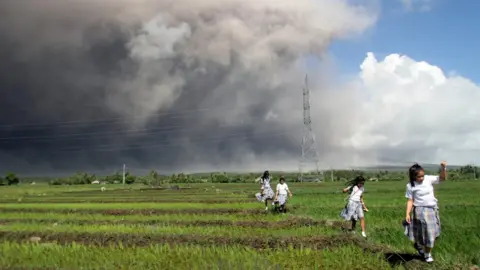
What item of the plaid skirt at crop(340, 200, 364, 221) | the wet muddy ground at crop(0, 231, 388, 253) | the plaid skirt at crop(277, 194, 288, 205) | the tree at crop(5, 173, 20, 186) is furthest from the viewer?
the tree at crop(5, 173, 20, 186)

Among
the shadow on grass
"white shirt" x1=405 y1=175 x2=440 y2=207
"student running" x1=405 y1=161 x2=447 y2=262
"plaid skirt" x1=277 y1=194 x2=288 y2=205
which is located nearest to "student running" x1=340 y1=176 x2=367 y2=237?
the shadow on grass

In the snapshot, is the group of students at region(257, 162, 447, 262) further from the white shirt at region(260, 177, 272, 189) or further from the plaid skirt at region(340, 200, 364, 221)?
the white shirt at region(260, 177, 272, 189)

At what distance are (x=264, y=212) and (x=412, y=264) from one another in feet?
48.1

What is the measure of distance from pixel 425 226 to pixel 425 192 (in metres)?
0.70

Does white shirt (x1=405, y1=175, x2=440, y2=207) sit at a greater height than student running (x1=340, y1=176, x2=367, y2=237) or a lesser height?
greater

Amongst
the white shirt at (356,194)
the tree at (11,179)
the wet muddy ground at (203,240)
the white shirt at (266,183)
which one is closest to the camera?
the wet muddy ground at (203,240)

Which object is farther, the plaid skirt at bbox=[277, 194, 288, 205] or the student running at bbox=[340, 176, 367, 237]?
the plaid skirt at bbox=[277, 194, 288, 205]

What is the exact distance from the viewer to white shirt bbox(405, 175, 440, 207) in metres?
9.33

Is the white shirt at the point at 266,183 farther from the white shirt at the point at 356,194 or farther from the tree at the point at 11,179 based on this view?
the tree at the point at 11,179

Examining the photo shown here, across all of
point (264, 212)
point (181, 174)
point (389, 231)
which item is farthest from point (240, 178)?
point (389, 231)

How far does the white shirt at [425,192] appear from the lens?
9.33 metres

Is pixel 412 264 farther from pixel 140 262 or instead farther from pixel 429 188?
pixel 140 262

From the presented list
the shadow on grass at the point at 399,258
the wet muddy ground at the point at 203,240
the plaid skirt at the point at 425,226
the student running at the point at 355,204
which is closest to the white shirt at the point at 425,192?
the plaid skirt at the point at 425,226

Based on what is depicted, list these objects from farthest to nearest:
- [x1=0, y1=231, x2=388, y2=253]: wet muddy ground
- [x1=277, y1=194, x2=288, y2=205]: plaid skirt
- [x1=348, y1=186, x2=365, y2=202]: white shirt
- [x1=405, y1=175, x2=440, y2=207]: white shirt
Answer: [x1=277, y1=194, x2=288, y2=205]: plaid skirt < [x1=348, y1=186, x2=365, y2=202]: white shirt < [x1=0, y1=231, x2=388, y2=253]: wet muddy ground < [x1=405, y1=175, x2=440, y2=207]: white shirt
